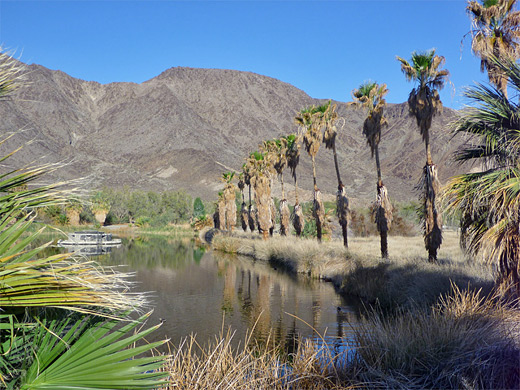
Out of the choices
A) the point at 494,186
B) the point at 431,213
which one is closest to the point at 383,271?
the point at 431,213

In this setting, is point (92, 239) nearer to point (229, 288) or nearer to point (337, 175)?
point (337, 175)

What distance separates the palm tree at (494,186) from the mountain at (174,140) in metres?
86.5

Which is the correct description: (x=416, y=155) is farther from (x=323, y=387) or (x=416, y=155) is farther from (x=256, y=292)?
(x=323, y=387)

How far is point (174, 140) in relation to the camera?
158m

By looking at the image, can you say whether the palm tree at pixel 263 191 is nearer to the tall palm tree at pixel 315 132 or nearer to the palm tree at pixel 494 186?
the tall palm tree at pixel 315 132

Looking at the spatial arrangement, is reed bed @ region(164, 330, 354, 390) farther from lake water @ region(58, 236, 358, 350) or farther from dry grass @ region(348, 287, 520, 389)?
lake water @ region(58, 236, 358, 350)

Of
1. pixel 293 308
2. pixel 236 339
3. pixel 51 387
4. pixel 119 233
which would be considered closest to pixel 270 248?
pixel 293 308

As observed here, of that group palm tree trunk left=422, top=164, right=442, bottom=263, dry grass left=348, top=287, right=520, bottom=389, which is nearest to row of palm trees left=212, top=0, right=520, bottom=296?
palm tree trunk left=422, top=164, right=442, bottom=263

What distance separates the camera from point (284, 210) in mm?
43062

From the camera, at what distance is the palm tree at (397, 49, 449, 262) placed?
806 inches

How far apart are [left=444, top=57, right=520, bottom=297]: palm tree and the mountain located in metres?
86.5

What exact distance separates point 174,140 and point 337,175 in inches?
5176

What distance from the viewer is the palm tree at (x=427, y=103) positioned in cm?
Answer: 2047

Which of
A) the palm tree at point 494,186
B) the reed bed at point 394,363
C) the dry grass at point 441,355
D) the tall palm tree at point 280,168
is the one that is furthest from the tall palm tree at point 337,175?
the reed bed at point 394,363
